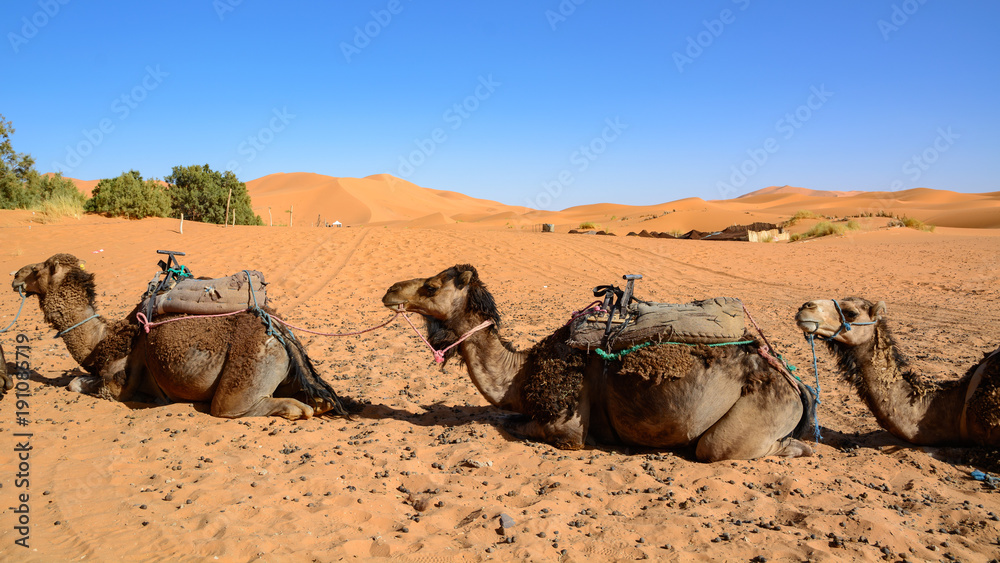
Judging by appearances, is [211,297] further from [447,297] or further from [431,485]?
[431,485]

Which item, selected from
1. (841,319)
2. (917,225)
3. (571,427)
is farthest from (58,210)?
(917,225)

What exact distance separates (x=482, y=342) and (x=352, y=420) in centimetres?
171

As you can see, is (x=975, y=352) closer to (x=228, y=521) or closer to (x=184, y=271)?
(x=228, y=521)

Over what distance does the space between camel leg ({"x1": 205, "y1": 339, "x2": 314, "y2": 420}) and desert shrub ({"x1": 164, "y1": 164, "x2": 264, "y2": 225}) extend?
32.0 metres

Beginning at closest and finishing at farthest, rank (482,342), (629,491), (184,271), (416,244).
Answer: (629,491) → (482,342) → (184,271) → (416,244)

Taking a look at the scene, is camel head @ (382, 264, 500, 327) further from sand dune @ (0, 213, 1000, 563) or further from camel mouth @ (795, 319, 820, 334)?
camel mouth @ (795, 319, 820, 334)

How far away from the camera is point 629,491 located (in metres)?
4.45

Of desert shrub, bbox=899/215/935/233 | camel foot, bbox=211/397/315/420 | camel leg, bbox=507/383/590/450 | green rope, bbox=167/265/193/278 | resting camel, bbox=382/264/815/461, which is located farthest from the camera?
desert shrub, bbox=899/215/935/233

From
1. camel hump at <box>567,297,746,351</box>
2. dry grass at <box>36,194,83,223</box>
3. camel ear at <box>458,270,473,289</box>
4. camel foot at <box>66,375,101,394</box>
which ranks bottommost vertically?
camel foot at <box>66,375,101,394</box>

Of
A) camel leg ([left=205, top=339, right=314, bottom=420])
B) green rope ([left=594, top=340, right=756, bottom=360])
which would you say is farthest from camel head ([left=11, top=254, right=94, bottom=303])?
green rope ([left=594, top=340, right=756, bottom=360])

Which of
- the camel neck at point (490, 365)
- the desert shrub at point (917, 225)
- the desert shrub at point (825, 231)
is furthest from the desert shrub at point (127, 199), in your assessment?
the desert shrub at point (917, 225)

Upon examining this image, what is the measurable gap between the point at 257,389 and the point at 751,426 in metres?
4.41

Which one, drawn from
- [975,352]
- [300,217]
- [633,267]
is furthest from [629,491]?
[300,217]

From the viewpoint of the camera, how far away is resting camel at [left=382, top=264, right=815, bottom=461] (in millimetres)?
4797
